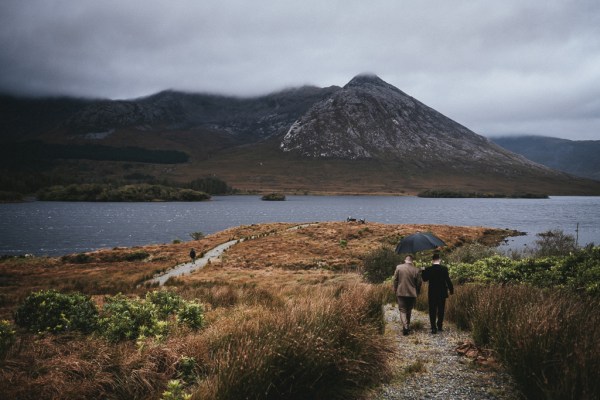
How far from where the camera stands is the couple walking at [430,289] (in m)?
9.27

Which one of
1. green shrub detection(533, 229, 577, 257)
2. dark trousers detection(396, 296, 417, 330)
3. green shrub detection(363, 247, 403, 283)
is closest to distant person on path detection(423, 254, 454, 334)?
dark trousers detection(396, 296, 417, 330)

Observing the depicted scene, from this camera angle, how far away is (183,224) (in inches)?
3637

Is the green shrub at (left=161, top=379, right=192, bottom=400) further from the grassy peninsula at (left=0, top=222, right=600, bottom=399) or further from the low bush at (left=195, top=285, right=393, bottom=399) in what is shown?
the low bush at (left=195, top=285, right=393, bottom=399)

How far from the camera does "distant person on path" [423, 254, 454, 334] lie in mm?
9227

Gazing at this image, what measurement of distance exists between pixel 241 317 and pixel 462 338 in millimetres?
5247

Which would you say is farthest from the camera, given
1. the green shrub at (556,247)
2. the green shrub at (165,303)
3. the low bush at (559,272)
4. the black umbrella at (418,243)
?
the green shrub at (556,247)

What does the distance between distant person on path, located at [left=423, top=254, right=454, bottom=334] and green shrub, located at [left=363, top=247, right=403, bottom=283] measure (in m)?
13.6

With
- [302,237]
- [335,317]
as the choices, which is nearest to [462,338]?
[335,317]

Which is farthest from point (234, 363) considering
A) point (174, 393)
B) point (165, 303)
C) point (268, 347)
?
point (165, 303)

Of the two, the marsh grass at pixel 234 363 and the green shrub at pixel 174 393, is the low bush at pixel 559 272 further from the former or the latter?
the green shrub at pixel 174 393

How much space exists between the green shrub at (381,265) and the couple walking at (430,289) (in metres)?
13.6

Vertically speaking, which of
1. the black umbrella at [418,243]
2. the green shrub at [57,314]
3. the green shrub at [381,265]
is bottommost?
the green shrub at [381,265]

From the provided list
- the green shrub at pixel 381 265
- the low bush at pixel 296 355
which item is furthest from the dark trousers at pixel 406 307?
the green shrub at pixel 381 265

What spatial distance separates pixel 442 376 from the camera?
6098 millimetres
